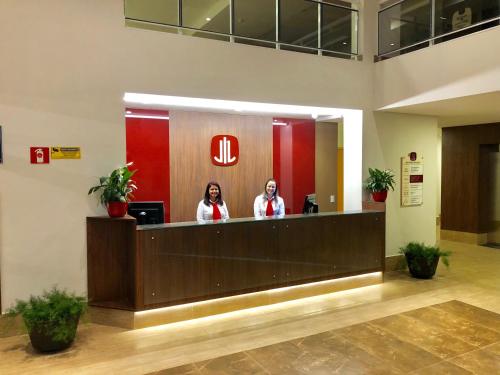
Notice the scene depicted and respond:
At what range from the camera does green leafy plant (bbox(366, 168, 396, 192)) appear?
6016 mm

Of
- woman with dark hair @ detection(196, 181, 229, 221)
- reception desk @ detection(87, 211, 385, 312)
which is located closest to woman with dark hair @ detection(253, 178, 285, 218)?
woman with dark hair @ detection(196, 181, 229, 221)

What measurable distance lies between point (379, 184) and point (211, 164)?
2.70m

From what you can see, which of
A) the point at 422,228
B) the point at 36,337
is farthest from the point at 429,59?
the point at 36,337

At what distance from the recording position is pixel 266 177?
7285 mm

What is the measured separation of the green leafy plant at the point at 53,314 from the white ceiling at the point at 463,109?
5.07 meters

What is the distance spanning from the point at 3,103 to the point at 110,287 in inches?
86.8

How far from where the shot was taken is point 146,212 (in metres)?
4.67

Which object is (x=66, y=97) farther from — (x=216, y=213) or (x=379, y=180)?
(x=379, y=180)

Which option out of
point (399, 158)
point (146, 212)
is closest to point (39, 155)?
point (146, 212)

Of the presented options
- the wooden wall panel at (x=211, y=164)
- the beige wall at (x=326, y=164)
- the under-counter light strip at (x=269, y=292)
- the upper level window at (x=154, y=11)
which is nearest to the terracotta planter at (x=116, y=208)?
the under-counter light strip at (x=269, y=292)

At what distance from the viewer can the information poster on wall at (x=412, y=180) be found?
6.56 meters

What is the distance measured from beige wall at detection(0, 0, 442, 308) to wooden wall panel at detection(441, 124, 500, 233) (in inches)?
246

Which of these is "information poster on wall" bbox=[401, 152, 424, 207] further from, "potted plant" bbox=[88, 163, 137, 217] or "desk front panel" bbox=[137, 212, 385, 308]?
"potted plant" bbox=[88, 163, 137, 217]

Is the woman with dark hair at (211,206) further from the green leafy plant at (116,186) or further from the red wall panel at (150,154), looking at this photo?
the green leafy plant at (116,186)
